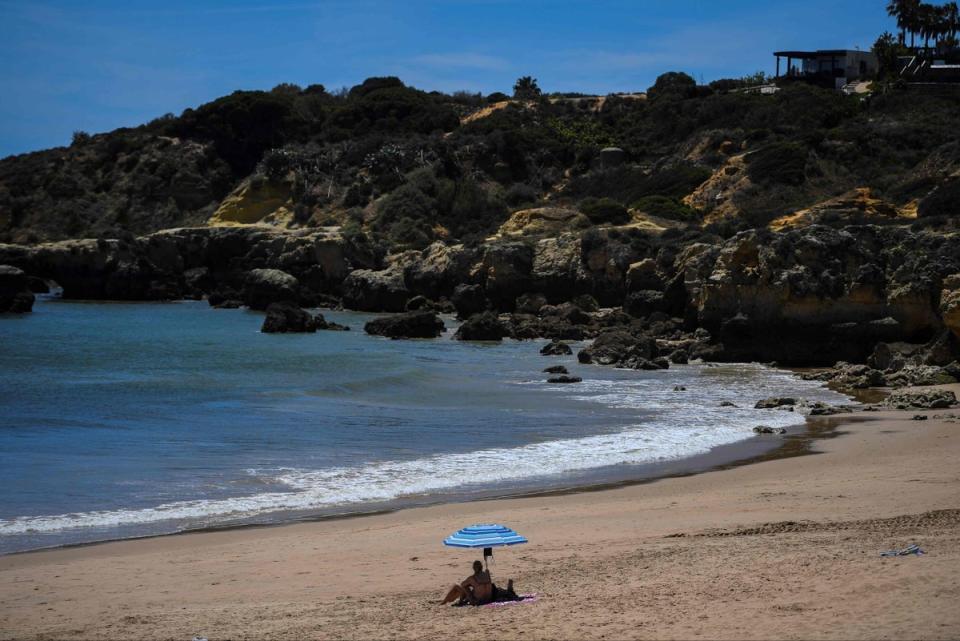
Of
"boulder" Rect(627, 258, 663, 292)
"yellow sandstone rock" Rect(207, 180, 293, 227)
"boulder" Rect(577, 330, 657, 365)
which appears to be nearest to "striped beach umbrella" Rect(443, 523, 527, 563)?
"boulder" Rect(577, 330, 657, 365)

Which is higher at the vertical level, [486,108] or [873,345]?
[486,108]

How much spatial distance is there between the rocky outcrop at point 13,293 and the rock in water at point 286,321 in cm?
1440

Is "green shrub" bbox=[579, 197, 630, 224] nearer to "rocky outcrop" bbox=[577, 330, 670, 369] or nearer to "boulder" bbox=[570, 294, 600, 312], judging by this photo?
"boulder" bbox=[570, 294, 600, 312]

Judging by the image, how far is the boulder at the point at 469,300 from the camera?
155ft

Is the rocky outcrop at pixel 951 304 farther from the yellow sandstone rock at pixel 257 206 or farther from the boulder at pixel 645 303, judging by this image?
the yellow sandstone rock at pixel 257 206

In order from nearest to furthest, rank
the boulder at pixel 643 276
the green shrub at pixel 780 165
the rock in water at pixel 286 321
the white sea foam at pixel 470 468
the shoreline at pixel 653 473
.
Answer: the shoreline at pixel 653 473 < the white sea foam at pixel 470 468 < the rock in water at pixel 286 321 < the boulder at pixel 643 276 < the green shrub at pixel 780 165

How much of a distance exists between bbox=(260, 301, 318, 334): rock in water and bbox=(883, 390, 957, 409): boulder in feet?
82.9

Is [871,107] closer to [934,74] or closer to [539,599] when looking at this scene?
[934,74]

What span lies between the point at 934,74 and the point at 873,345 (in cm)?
4987

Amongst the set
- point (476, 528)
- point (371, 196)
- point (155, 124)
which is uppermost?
point (155, 124)

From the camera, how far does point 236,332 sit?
1649 inches

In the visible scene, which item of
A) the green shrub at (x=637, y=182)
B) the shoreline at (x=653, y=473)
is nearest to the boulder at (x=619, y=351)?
the shoreline at (x=653, y=473)

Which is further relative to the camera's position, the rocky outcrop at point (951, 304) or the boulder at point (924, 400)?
the rocky outcrop at point (951, 304)

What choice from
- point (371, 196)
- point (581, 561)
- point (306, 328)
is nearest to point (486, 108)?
point (371, 196)
